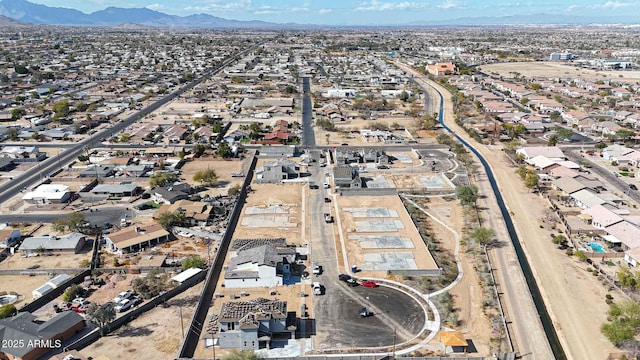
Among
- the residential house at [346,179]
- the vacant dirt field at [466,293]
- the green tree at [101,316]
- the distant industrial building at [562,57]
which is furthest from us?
the distant industrial building at [562,57]

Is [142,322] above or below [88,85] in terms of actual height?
below

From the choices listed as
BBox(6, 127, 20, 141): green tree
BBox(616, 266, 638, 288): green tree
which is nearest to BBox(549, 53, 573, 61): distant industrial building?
BBox(616, 266, 638, 288): green tree

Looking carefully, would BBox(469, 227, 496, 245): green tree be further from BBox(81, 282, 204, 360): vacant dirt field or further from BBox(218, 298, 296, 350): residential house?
BBox(81, 282, 204, 360): vacant dirt field

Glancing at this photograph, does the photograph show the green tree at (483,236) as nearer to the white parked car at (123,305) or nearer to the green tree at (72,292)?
the white parked car at (123,305)

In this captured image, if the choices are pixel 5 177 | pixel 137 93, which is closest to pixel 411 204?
pixel 5 177

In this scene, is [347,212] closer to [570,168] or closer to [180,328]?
[180,328]

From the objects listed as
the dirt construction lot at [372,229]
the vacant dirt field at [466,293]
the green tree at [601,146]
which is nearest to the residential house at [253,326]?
the dirt construction lot at [372,229]
